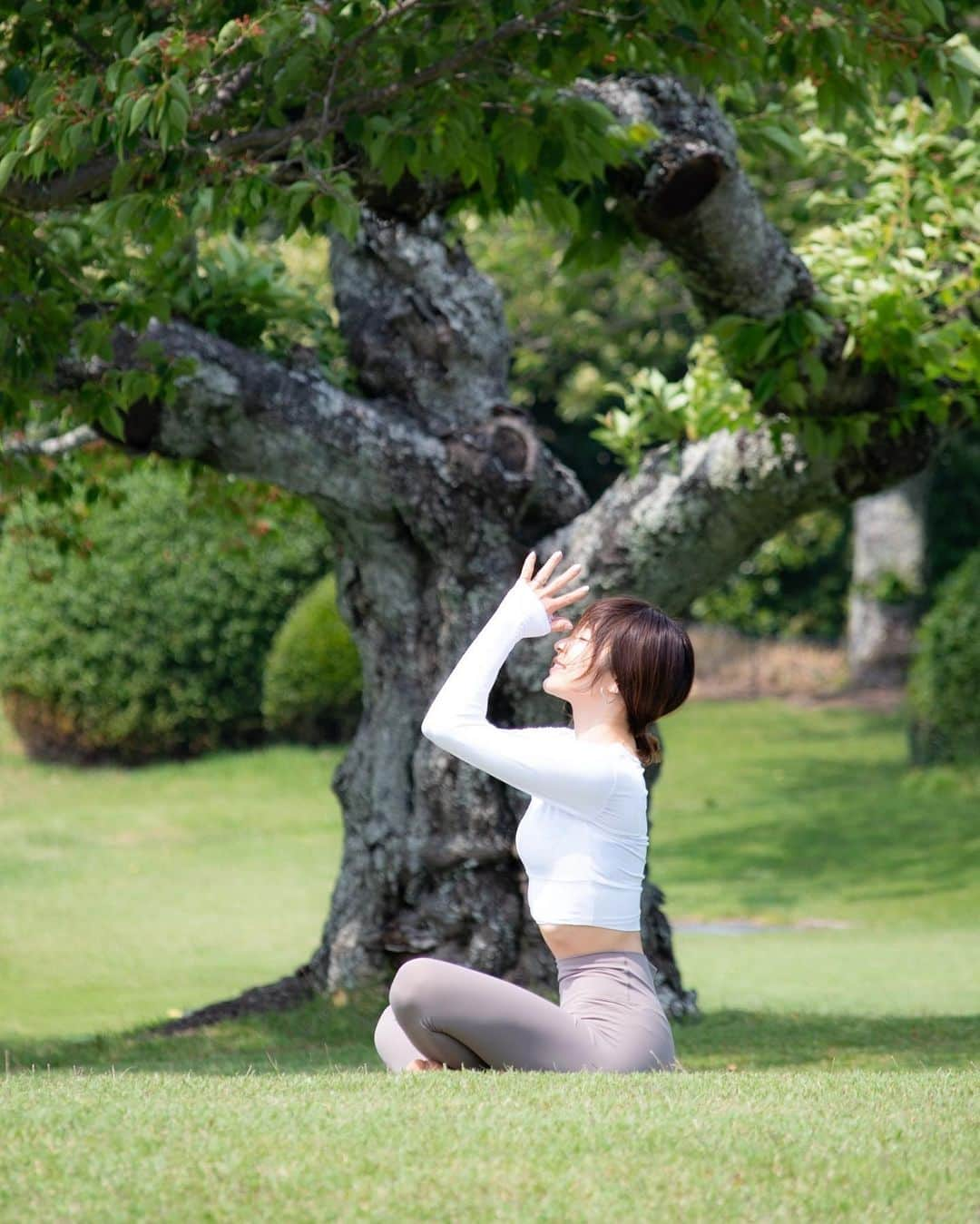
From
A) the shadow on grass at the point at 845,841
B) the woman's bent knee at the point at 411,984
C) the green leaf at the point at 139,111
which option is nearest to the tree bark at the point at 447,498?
the green leaf at the point at 139,111

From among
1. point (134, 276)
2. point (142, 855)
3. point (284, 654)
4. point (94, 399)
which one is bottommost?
point (142, 855)

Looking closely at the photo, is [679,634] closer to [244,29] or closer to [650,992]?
[650,992]

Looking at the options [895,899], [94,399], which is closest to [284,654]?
[895,899]

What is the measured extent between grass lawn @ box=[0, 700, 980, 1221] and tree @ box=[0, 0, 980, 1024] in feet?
6.11

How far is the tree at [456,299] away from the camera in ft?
20.2

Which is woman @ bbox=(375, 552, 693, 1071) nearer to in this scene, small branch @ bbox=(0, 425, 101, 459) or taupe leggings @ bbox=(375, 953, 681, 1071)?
taupe leggings @ bbox=(375, 953, 681, 1071)

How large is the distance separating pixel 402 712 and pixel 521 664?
75 cm

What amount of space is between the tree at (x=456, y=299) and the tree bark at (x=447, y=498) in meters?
0.02

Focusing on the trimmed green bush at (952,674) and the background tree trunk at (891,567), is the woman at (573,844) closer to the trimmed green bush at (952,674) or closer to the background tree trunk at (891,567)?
the trimmed green bush at (952,674)

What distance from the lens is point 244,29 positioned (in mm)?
5363

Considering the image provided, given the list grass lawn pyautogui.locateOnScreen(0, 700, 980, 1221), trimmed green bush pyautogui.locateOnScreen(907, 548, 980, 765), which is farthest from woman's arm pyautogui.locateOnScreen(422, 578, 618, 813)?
trimmed green bush pyautogui.locateOnScreen(907, 548, 980, 765)

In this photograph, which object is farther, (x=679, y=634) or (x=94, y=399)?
(x=94, y=399)

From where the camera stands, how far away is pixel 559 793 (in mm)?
4629

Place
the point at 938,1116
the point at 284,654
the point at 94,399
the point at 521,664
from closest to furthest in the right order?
the point at 938,1116 < the point at 94,399 < the point at 521,664 < the point at 284,654
